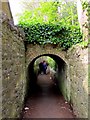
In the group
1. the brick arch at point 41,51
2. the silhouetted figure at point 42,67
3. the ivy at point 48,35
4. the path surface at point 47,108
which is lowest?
the path surface at point 47,108

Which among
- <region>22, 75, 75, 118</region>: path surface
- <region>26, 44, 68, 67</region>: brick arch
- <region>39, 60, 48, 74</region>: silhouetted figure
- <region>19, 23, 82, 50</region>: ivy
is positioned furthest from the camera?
<region>39, 60, 48, 74</region>: silhouetted figure

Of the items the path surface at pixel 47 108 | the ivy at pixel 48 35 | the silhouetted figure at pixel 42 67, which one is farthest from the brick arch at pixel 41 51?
the silhouetted figure at pixel 42 67

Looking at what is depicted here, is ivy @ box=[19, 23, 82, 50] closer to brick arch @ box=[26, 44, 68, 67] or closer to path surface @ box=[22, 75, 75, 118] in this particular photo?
brick arch @ box=[26, 44, 68, 67]

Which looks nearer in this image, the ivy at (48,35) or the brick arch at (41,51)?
the ivy at (48,35)

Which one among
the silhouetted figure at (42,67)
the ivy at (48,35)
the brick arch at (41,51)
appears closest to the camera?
the ivy at (48,35)

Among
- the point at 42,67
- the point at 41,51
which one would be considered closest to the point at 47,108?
the point at 41,51

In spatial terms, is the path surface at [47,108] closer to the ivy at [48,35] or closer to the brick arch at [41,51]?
the brick arch at [41,51]

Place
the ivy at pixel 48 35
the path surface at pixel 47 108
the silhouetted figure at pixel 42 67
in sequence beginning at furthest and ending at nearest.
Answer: the silhouetted figure at pixel 42 67, the ivy at pixel 48 35, the path surface at pixel 47 108

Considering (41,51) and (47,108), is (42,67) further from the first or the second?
(47,108)

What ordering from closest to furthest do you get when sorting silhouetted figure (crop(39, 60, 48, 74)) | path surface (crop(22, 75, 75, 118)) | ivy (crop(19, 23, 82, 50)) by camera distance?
path surface (crop(22, 75, 75, 118))
ivy (crop(19, 23, 82, 50))
silhouetted figure (crop(39, 60, 48, 74))

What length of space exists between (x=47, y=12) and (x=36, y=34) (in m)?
5.87

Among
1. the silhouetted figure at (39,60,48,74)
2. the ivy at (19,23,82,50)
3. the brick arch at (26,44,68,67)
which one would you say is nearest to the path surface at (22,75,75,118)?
the brick arch at (26,44,68,67)

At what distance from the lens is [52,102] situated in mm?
10914

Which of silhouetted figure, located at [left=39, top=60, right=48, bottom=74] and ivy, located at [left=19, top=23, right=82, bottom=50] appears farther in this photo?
silhouetted figure, located at [left=39, top=60, right=48, bottom=74]
